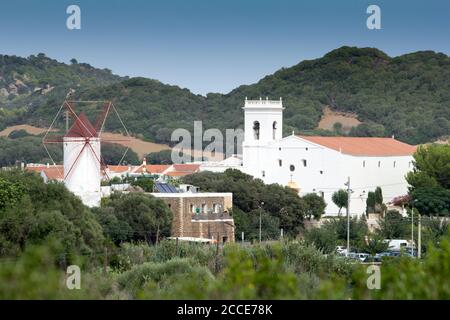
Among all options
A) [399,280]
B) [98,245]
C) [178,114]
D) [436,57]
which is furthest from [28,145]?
[399,280]

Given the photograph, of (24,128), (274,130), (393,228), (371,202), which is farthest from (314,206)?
(24,128)

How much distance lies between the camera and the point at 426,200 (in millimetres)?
61312

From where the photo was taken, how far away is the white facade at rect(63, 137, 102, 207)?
174ft

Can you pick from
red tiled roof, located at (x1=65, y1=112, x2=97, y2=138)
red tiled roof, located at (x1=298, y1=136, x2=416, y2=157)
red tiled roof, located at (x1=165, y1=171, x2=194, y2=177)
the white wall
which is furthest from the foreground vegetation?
red tiled roof, located at (x1=165, y1=171, x2=194, y2=177)

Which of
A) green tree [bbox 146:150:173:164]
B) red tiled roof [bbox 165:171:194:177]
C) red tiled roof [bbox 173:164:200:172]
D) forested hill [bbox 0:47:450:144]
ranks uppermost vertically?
forested hill [bbox 0:47:450:144]

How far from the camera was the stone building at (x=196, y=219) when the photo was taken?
51.1 metres

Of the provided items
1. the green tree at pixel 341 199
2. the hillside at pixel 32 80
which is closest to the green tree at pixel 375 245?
the green tree at pixel 341 199

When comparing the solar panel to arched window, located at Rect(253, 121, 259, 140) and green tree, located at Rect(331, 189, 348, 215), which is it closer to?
green tree, located at Rect(331, 189, 348, 215)

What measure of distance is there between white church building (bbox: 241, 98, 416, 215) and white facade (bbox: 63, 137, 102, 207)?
46.1ft

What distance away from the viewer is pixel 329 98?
443ft

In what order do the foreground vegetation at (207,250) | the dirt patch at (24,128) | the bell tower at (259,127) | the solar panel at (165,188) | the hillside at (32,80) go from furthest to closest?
the hillside at (32,80), the dirt patch at (24,128), the bell tower at (259,127), the solar panel at (165,188), the foreground vegetation at (207,250)

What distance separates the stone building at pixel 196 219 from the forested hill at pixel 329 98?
6476cm

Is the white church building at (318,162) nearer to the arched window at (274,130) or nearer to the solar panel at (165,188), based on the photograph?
the arched window at (274,130)

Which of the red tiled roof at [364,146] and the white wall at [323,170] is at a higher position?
the red tiled roof at [364,146]
